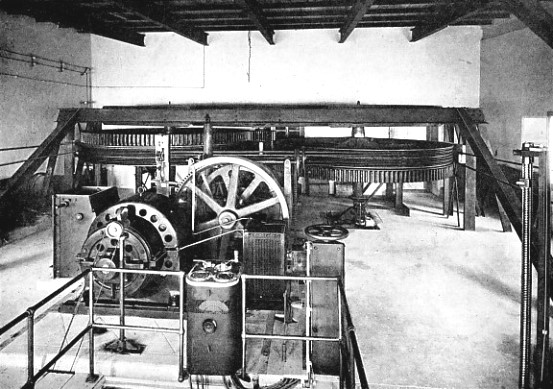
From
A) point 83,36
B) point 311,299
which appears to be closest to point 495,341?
point 311,299

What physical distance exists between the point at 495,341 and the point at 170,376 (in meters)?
2.27

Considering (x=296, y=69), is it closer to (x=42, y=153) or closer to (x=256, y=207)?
(x=42, y=153)

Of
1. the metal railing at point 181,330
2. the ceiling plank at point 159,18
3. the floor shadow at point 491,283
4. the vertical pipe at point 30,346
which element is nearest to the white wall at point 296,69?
the ceiling plank at point 159,18

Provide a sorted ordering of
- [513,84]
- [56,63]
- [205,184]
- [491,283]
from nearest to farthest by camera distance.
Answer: [205,184]
[491,283]
[513,84]
[56,63]

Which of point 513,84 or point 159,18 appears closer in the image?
point 159,18

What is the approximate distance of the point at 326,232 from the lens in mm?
6273

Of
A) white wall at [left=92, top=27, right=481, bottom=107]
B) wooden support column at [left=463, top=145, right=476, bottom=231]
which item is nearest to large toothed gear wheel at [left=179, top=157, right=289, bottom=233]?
wooden support column at [left=463, top=145, right=476, bottom=231]

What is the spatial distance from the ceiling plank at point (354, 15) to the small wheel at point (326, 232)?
8.78ft

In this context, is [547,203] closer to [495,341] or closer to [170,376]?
[495,341]

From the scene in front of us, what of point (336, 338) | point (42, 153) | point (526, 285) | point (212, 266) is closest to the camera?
point (336, 338)

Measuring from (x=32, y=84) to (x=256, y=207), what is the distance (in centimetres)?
463

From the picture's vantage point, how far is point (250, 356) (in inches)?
124

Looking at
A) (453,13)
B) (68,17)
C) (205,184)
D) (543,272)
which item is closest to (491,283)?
(543,272)

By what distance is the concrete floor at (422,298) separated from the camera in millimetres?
3141
